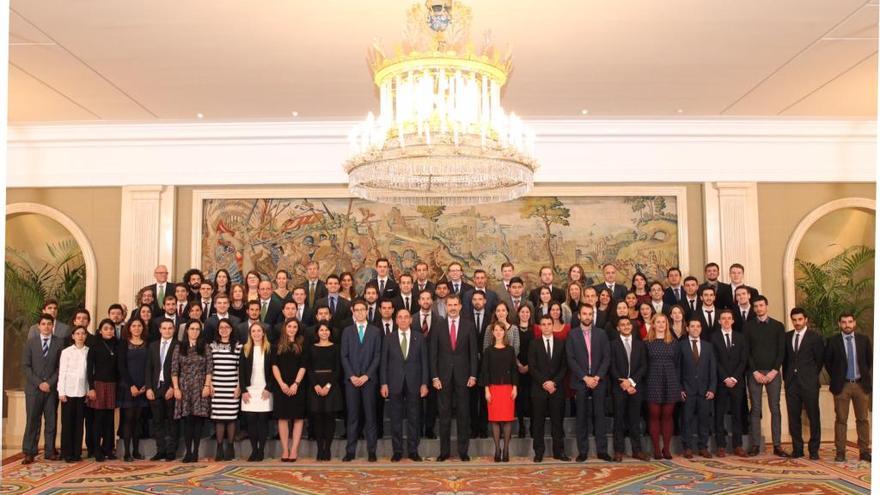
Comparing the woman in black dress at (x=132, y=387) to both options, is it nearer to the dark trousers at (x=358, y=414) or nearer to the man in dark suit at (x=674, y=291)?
the dark trousers at (x=358, y=414)

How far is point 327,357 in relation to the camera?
9.23 m

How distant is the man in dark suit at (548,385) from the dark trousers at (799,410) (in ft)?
8.53

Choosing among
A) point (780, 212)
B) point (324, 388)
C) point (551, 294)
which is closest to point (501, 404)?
point (551, 294)

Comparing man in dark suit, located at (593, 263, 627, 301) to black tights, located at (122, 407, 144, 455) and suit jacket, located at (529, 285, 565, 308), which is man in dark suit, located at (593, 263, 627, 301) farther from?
black tights, located at (122, 407, 144, 455)

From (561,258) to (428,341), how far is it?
332 centimetres

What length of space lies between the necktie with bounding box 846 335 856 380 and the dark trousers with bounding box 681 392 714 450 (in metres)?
1.52

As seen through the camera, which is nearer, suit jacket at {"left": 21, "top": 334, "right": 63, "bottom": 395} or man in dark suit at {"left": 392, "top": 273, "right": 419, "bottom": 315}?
suit jacket at {"left": 21, "top": 334, "right": 63, "bottom": 395}

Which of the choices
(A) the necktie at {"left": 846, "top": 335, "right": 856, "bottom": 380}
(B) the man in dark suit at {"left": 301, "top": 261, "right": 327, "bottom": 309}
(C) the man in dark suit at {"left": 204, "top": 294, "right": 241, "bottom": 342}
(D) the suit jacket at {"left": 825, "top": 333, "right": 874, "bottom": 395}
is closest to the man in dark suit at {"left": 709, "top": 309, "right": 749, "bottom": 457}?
(D) the suit jacket at {"left": 825, "top": 333, "right": 874, "bottom": 395}

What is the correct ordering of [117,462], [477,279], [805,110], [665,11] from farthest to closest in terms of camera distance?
[805,110], [477,279], [117,462], [665,11]

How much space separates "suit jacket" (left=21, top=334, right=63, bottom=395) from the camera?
9.54 meters

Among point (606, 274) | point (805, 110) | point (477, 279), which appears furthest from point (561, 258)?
point (805, 110)

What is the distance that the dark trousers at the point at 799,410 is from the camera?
9.12 m

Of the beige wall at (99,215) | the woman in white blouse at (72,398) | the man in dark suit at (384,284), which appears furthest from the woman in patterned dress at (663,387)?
the beige wall at (99,215)

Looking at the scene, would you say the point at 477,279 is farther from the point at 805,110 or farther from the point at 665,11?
the point at 805,110
